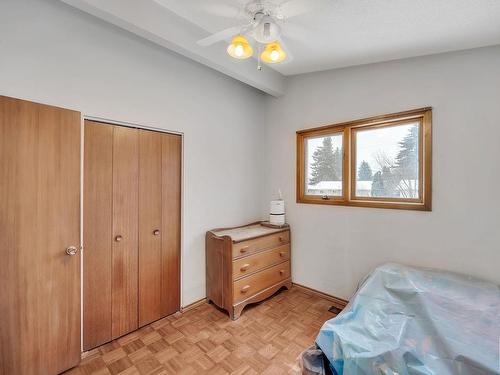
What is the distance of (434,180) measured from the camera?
203cm

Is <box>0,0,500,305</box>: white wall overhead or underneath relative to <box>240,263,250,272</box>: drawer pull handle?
overhead

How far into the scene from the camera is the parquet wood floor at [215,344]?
1707 mm

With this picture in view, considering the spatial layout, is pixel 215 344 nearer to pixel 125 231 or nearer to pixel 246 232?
pixel 246 232

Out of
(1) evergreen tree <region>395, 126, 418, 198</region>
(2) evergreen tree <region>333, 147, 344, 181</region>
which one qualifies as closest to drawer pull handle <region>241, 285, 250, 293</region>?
(2) evergreen tree <region>333, 147, 344, 181</region>

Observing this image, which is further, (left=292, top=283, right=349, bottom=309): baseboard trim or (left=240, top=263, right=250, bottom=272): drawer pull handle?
(left=292, top=283, right=349, bottom=309): baseboard trim

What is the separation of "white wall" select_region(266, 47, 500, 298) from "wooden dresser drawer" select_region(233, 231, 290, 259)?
0.23 metres

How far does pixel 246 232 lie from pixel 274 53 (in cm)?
185

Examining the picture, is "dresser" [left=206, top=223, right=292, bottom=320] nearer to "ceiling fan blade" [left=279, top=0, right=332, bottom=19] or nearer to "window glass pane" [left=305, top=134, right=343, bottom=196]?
"window glass pane" [left=305, top=134, right=343, bottom=196]

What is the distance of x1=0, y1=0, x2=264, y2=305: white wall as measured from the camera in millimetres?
1562

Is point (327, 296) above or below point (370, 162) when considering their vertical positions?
below

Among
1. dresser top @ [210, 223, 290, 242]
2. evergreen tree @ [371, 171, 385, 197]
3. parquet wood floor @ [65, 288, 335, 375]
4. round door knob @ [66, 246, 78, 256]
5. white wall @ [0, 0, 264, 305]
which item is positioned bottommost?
parquet wood floor @ [65, 288, 335, 375]

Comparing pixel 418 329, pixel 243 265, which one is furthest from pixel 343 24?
pixel 243 265

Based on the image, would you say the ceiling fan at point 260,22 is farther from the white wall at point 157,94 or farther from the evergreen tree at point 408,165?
the evergreen tree at point 408,165

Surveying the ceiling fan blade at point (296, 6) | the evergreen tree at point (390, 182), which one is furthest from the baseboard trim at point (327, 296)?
the ceiling fan blade at point (296, 6)
